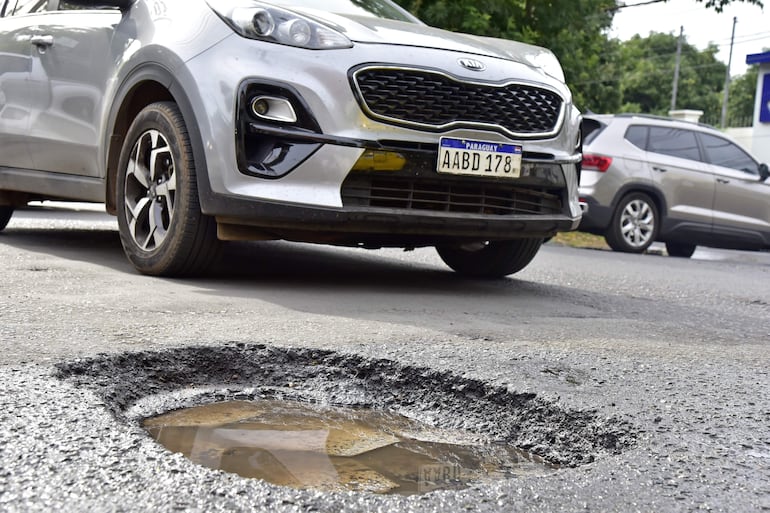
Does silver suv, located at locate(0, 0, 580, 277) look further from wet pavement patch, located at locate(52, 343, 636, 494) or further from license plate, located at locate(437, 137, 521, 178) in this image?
wet pavement patch, located at locate(52, 343, 636, 494)

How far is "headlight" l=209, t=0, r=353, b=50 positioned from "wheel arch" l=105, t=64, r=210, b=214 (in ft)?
1.45

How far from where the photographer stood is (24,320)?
3.60 metres

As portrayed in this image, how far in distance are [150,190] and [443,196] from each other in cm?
152

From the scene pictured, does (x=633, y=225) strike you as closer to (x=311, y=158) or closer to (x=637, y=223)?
(x=637, y=223)

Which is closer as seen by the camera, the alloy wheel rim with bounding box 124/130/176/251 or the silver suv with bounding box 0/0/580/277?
the silver suv with bounding box 0/0/580/277

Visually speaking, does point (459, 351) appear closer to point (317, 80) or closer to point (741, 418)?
point (741, 418)

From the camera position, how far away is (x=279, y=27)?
461 centimetres

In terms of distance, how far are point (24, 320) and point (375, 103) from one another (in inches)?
Result: 75.2

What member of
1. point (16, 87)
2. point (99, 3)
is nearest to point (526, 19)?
point (16, 87)

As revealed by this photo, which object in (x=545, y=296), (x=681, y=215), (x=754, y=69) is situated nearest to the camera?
(x=545, y=296)

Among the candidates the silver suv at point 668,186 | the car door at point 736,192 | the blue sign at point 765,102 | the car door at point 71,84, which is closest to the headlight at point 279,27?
the car door at point 71,84

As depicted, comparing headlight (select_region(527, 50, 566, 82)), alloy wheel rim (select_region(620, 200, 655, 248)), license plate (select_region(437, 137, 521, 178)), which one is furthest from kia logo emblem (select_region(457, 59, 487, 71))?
alloy wheel rim (select_region(620, 200, 655, 248))

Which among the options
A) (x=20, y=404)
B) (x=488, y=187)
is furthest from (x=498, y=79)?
(x=20, y=404)

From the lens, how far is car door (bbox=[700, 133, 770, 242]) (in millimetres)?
12078
